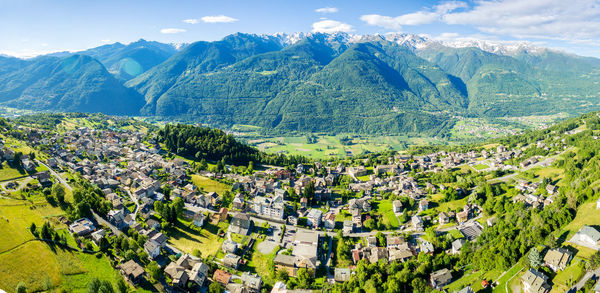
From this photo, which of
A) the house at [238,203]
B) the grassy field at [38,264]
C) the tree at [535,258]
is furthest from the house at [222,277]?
the tree at [535,258]

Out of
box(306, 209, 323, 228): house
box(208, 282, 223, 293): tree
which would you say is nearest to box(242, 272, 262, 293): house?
box(208, 282, 223, 293): tree

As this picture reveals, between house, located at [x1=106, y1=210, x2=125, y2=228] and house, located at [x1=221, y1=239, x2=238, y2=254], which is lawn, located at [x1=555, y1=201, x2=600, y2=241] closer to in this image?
house, located at [x1=221, y1=239, x2=238, y2=254]

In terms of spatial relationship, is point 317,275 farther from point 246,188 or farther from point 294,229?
point 246,188

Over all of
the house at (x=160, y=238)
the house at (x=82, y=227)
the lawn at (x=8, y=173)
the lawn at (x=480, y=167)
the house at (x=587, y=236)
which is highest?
the lawn at (x=8, y=173)

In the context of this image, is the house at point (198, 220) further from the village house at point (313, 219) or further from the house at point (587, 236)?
the house at point (587, 236)

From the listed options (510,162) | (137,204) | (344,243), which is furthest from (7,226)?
(510,162)

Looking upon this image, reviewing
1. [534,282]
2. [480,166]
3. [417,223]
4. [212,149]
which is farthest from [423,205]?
[212,149]
